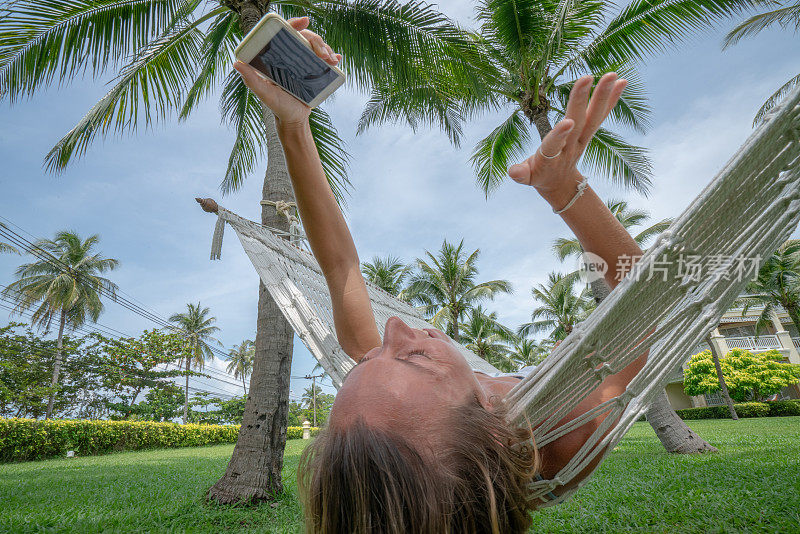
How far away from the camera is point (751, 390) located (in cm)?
1638

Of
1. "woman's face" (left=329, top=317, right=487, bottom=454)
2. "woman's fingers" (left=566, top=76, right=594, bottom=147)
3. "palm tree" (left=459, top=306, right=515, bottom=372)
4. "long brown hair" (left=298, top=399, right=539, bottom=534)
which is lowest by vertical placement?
"long brown hair" (left=298, top=399, right=539, bottom=534)

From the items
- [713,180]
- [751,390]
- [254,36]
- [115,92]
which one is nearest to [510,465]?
[713,180]

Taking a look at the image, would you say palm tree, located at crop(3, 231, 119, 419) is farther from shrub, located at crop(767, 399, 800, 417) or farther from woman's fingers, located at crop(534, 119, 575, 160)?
shrub, located at crop(767, 399, 800, 417)

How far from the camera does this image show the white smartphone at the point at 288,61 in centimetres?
92

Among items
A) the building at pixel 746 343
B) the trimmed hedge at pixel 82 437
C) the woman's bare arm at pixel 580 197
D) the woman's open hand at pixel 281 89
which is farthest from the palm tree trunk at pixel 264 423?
the building at pixel 746 343

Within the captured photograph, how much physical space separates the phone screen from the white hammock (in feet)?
2.68

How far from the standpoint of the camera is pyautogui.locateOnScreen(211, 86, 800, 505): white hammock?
91cm

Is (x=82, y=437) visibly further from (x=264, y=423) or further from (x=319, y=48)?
(x=319, y=48)

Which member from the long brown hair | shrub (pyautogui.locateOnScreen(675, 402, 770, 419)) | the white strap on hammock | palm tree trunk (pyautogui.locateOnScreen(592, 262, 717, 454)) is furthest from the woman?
shrub (pyautogui.locateOnScreen(675, 402, 770, 419))

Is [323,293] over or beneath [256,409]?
over

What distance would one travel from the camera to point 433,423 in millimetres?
729

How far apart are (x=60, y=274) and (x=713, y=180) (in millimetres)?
21147

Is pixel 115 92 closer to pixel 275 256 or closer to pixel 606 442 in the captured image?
pixel 275 256

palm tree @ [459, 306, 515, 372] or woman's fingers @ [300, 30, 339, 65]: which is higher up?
palm tree @ [459, 306, 515, 372]
